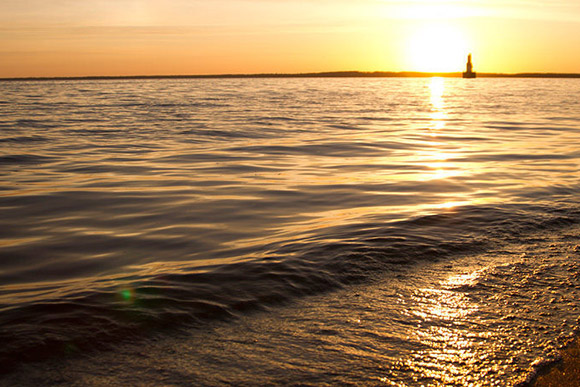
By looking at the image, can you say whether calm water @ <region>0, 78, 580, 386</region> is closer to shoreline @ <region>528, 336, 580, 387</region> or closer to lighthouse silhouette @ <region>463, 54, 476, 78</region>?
shoreline @ <region>528, 336, 580, 387</region>

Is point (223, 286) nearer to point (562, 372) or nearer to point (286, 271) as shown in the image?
point (286, 271)

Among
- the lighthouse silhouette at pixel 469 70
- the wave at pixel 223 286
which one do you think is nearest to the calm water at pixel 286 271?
the wave at pixel 223 286

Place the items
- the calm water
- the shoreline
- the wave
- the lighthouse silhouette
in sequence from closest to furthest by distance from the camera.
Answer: the shoreline, the calm water, the wave, the lighthouse silhouette

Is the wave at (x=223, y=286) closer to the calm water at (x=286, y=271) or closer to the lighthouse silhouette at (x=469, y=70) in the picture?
the calm water at (x=286, y=271)

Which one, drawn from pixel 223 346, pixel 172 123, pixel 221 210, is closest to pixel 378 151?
pixel 221 210

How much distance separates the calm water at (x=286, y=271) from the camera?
112 inches

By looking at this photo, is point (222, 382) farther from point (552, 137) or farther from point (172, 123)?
point (172, 123)

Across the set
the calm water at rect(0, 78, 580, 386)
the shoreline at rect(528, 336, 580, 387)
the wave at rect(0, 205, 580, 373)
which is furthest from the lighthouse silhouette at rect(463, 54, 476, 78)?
the shoreline at rect(528, 336, 580, 387)

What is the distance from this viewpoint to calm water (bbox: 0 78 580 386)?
112 inches

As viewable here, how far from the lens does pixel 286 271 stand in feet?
14.5

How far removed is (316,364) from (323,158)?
9626 mm

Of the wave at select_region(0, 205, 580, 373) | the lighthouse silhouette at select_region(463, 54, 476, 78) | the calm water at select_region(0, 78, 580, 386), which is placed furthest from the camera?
the lighthouse silhouette at select_region(463, 54, 476, 78)

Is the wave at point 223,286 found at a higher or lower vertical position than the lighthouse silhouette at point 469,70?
lower

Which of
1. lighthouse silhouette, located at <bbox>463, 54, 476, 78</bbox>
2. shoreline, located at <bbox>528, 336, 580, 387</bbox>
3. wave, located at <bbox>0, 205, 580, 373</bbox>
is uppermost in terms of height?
lighthouse silhouette, located at <bbox>463, 54, 476, 78</bbox>
